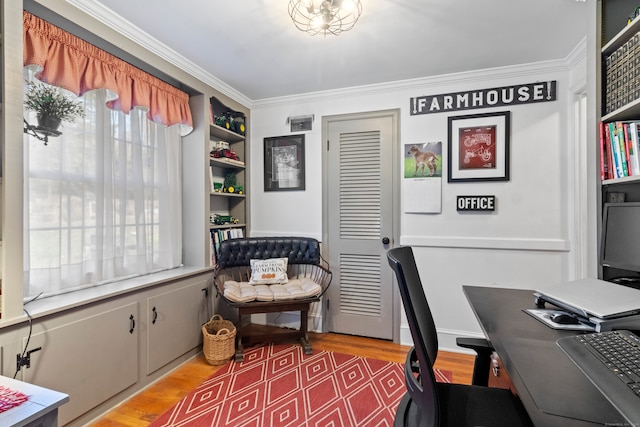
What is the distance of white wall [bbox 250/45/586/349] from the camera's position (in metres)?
2.49

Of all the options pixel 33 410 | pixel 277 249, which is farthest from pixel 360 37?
pixel 33 410

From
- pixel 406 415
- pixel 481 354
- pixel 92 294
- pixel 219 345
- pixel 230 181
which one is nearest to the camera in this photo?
pixel 406 415

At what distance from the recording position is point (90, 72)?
188 centimetres

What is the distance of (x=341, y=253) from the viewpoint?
10.2 ft

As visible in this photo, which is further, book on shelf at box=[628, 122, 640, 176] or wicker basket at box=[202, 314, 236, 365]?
wicker basket at box=[202, 314, 236, 365]

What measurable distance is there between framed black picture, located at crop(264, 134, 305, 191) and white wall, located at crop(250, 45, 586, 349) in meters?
0.22

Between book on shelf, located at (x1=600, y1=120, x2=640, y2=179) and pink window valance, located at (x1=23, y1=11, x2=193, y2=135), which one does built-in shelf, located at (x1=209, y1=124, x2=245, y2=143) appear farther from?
book on shelf, located at (x1=600, y1=120, x2=640, y2=179)

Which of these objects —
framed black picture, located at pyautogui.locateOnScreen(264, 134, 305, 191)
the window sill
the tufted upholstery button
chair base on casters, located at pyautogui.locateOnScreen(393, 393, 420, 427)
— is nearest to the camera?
chair base on casters, located at pyautogui.locateOnScreen(393, 393, 420, 427)

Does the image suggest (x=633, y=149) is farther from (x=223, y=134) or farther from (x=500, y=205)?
(x=223, y=134)

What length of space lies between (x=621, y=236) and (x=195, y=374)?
276cm

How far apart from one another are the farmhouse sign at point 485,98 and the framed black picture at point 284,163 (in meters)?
1.21

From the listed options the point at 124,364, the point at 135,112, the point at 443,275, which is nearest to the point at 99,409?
the point at 124,364

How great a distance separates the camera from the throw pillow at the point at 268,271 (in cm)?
288

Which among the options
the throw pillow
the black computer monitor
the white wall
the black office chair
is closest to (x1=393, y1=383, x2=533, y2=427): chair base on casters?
the black office chair
